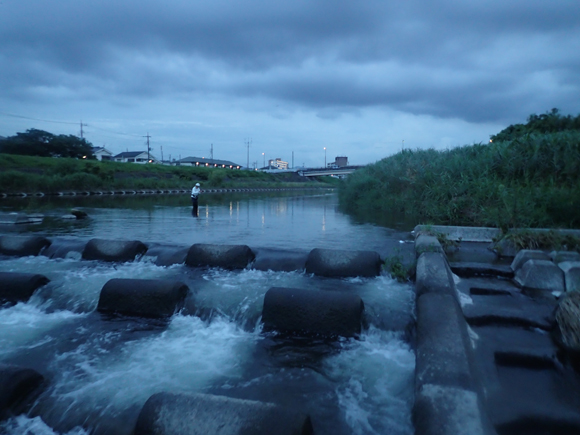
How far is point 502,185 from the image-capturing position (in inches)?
456

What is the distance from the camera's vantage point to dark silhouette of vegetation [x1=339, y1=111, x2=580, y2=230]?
10062mm

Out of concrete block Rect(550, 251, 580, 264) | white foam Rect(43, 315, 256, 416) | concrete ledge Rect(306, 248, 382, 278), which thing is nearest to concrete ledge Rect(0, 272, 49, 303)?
white foam Rect(43, 315, 256, 416)

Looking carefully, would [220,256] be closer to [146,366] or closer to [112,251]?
[112,251]

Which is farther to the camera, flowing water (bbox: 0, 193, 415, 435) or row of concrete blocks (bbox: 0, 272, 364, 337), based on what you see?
row of concrete blocks (bbox: 0, 272, 364, 337)

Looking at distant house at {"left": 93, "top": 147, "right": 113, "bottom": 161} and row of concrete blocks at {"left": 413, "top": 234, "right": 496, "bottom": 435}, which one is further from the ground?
distant house at {"left": 93, "top": 147, "right": 113, "bottom": 161}

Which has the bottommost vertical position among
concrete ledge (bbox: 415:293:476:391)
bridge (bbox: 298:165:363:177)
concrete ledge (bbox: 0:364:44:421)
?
concrete ledge (bbox: 0:364:44:421)

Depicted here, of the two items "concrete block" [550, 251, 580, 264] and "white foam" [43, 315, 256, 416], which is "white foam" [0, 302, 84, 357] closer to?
"white foam" [43, 315, 256, 416]

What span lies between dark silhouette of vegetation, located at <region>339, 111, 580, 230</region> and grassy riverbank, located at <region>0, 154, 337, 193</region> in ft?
103

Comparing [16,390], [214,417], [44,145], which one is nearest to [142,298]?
[16,390]

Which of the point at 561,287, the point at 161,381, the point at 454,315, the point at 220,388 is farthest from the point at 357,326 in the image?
the point at 561,287

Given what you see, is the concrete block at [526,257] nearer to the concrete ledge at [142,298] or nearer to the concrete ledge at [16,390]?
the concrete ledge at [142,298]

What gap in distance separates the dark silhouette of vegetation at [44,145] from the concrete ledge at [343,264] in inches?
2999

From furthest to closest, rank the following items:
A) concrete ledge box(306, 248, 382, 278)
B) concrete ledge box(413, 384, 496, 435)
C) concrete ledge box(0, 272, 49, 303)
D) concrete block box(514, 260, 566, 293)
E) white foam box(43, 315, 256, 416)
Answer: concrete ledge box(306, 248, 382, 278) → concrete ledge box(0, 272, 49, 303) → concrete block box(514, 260, 566, 293) → white foam box(43, 315, 256, 416) → concrete ledge box(413, 384, 496, 435)

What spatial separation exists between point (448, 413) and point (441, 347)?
101 cm
